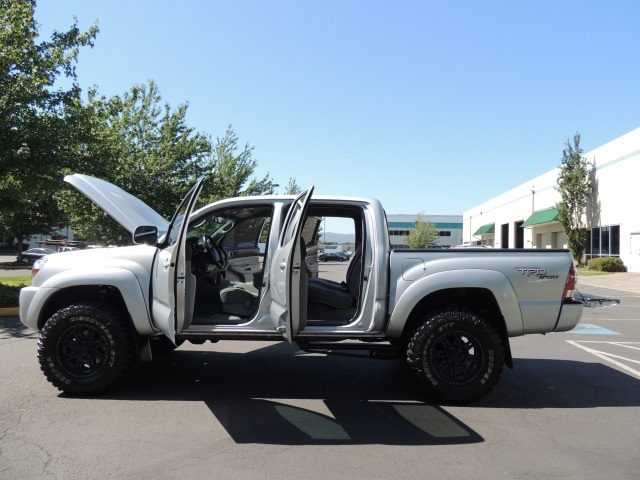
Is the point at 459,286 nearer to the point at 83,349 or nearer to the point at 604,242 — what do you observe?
the point at 83,349

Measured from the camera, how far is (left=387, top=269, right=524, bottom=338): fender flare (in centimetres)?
492

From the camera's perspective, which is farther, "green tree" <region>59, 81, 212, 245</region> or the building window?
the building window

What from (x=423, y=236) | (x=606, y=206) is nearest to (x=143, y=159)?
(x=606, y=206)

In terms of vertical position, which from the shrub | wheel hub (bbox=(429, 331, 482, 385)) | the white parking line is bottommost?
the white parking line

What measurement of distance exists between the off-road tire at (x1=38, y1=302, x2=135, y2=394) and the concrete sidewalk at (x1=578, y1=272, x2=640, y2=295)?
1857 centimetres

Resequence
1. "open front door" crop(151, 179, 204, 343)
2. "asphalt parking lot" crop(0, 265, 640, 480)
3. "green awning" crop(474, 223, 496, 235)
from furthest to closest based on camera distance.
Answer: "green awning" crop(474, 223, 496, 235)
"open front door" crop(151, 179, 204, 343)
"asphalt parking lot" crop(0, 265, 640, 480)

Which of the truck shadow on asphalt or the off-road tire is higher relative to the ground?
the off-road tire

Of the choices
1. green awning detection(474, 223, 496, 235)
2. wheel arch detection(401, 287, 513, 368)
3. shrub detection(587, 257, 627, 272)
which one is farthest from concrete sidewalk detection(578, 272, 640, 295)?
green awning detection(474, 223, 496, 235)

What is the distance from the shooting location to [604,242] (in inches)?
1174

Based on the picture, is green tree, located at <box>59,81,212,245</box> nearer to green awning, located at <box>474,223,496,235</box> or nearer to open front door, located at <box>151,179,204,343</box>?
open front door, located at <box>151,179,204,343</box>

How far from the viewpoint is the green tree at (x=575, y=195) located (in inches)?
1233

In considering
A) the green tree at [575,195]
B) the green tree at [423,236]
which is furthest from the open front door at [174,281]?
the green tree at [423,236]

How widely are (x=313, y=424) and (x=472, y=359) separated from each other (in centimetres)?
165

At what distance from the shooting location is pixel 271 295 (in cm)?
488
